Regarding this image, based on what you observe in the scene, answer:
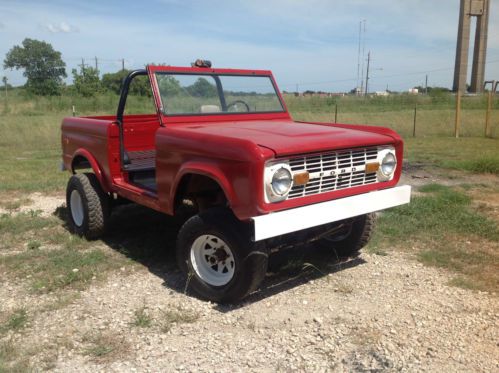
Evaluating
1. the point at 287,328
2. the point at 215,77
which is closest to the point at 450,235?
the point at 287,328

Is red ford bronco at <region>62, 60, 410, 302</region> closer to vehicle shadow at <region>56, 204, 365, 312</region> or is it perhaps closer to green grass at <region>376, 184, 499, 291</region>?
vehicle shadow at <region>56, 204, 365, 312</region>

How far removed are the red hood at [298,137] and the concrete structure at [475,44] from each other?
129 ft

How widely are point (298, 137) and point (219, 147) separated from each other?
0.63m

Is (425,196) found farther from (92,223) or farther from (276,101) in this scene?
(92,223)

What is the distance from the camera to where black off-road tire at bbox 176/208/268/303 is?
3664 millimetres

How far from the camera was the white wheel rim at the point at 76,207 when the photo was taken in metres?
5.77

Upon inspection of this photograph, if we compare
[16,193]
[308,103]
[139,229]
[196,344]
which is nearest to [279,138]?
[196,344]

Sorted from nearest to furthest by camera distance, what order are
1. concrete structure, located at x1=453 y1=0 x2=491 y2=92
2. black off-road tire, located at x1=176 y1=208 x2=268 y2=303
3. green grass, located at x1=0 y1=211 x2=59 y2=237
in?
black off-road tire, located at x1=176 y1=208 x2=268 y2=303
green grass, located at x1=0 y1=211 x2=59 y2=237
concrete structure, located at x1=453 y1=0 x2=491 y2=92

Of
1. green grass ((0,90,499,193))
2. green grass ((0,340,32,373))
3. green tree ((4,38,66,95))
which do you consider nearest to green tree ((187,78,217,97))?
green grass ((0,340,32,373))

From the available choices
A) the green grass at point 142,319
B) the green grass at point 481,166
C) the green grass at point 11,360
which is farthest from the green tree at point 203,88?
the green grass at point 481,166

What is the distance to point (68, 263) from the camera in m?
4.83

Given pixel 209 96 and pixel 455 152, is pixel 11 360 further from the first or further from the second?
pixel 455 152

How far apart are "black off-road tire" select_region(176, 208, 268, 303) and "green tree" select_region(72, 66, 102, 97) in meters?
28.4

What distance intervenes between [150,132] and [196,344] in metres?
3.17
